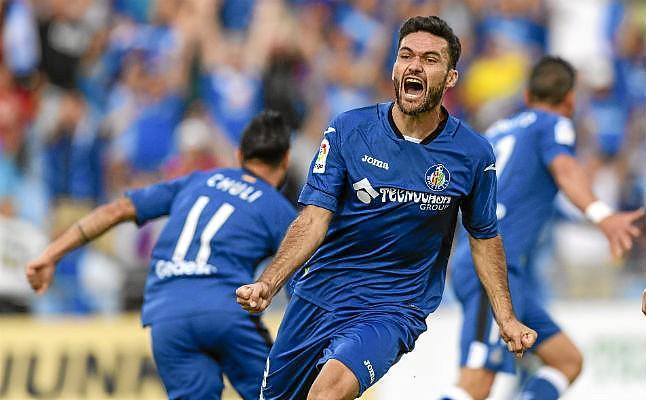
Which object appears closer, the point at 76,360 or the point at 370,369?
the point at 370,369

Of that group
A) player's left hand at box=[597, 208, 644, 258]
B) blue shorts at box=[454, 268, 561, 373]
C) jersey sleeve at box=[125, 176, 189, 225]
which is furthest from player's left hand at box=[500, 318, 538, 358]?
jersey sleeve at box=[125, 176, 189, 225]

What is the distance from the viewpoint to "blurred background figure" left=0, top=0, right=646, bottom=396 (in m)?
12.5

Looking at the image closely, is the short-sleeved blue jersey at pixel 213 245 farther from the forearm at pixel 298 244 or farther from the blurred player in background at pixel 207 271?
the forearm at pixel 298 244

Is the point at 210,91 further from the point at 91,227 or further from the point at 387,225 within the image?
the point at 387,225

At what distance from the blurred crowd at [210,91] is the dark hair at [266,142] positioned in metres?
4.56

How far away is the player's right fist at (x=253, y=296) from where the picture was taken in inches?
222

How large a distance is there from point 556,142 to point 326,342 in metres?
2.97

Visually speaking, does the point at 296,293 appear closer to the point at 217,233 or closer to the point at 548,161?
the point at 217,233

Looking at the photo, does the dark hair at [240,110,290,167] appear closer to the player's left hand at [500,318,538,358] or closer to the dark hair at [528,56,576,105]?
the dark hair at [528,56,576,105]

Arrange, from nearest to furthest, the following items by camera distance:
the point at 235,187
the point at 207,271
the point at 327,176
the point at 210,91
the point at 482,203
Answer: the point at 327,176 < the point at 482,203 < the point at 207,271 < the point at 235,187 < the point at 210,91

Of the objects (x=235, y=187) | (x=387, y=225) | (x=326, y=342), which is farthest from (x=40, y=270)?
(x=387, y=225)

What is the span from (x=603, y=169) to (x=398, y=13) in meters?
3.20

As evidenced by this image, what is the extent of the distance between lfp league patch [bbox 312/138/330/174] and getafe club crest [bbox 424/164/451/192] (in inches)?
20.7

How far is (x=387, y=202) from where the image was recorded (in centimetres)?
645
